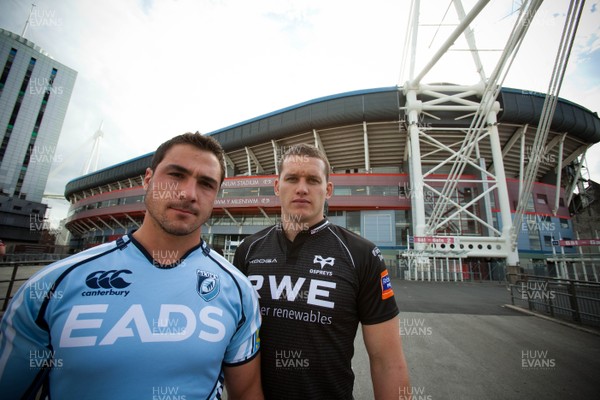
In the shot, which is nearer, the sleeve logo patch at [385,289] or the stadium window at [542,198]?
the sleeve logo patch at [385,289]

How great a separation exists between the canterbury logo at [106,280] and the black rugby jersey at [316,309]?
0.82 meters

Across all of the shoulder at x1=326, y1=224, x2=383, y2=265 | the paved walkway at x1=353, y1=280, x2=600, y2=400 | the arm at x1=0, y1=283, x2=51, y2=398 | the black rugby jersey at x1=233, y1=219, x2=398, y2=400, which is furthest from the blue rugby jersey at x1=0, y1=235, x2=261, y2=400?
the paved walkway at x1=353, y1=280, x2=600, y2=400

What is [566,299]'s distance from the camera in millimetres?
6070

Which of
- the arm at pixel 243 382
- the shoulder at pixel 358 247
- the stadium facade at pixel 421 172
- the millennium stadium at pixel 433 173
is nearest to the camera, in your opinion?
the arm at pixel 243 382

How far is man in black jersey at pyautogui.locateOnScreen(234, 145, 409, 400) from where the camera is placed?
143cm

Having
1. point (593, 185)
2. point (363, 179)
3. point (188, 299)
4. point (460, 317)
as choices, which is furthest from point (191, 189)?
point (593, 185)

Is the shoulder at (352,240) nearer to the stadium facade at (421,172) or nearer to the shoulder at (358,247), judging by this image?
the shoulder at (358,247)

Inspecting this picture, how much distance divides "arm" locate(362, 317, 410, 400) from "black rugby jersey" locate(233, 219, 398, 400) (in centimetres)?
7

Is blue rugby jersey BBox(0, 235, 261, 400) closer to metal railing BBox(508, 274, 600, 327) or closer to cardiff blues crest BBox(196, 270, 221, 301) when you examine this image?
cardiff blues crest BBox(196, 270, 221, 301)

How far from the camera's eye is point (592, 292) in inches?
214

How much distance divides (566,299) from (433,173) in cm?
1750

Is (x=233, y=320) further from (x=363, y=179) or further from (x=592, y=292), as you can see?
(x=363, y=179)

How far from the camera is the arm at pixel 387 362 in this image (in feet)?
4.58

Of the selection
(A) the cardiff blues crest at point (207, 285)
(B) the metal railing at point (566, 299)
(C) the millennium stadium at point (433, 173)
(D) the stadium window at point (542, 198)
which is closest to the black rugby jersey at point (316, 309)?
(A) the cardiff blues crest at point (207, 285)
